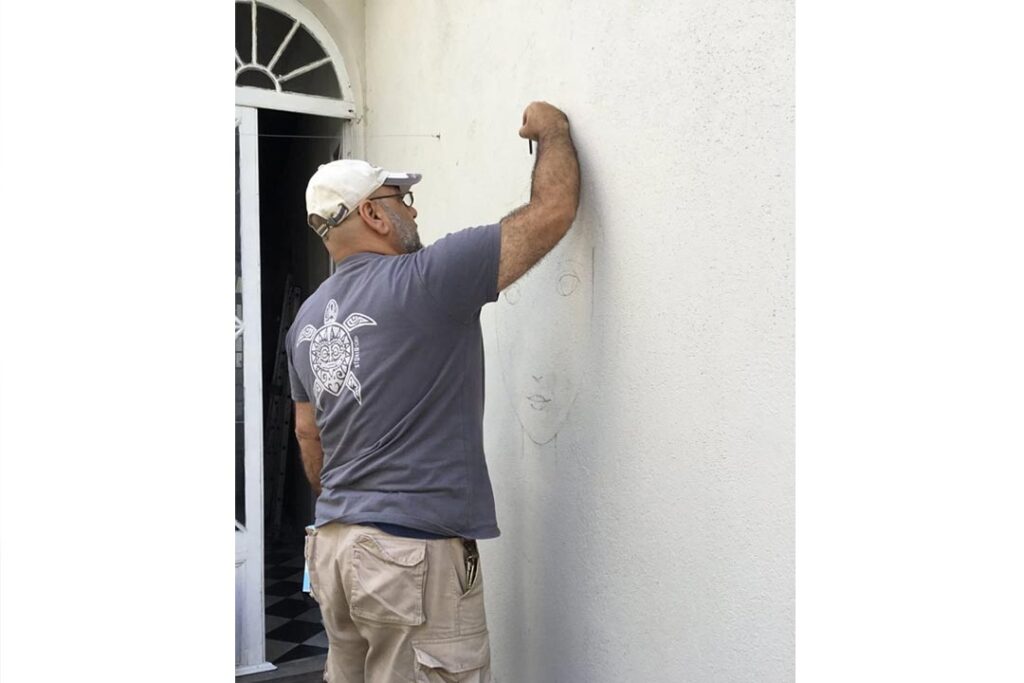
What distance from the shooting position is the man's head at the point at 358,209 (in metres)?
2.45

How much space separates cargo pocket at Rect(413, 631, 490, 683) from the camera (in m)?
2.25

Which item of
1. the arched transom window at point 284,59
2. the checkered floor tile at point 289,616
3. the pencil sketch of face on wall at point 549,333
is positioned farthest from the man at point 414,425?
the checkered floor tile at point 289,616

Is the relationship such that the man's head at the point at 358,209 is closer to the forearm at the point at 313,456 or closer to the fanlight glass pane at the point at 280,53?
the forearm at the point at 313,456

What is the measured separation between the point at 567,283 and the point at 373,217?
54 centimetres

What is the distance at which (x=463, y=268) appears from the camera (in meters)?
2.19

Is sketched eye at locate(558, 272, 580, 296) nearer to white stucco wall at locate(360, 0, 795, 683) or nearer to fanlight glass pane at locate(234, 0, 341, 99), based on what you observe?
white stucco wall at locate(360, 0, 795, 683)

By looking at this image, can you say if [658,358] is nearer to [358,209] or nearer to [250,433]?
[358,209]

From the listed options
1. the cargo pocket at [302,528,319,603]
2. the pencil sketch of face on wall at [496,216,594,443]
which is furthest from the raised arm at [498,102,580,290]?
the cargo pocket at [302,528,319,603]
